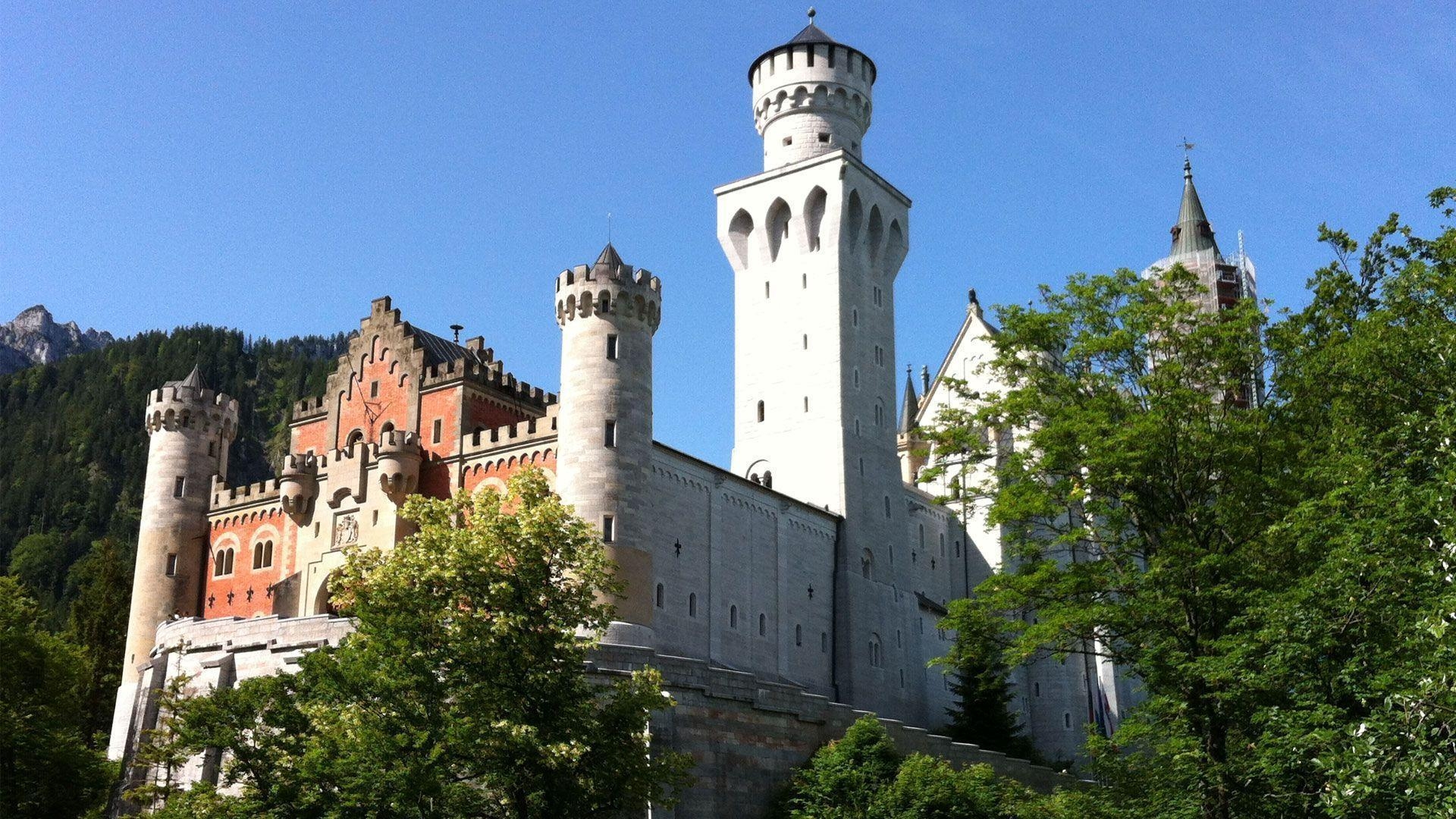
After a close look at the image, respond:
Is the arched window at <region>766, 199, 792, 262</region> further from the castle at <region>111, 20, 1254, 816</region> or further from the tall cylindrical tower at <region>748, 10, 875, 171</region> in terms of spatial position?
the tall cylindrical tower at <region>748, 10, 875, 171</region>

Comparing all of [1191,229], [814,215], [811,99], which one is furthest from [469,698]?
[1191,229]

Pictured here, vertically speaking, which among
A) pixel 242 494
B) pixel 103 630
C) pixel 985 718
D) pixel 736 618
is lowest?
pixel 985 718

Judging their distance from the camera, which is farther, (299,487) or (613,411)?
(299,487)

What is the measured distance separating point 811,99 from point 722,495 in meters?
20.4

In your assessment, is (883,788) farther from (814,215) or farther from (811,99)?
(811,99)

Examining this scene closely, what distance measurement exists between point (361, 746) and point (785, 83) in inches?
1650

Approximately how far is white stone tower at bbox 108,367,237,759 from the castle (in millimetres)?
88

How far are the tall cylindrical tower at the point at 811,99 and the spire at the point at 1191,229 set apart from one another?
28.4 metres

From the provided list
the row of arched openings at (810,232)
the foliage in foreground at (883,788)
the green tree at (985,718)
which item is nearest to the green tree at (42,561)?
the row of arched openings at (810,232)

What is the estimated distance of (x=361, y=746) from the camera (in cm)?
2952

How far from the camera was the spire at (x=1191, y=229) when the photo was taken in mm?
85688

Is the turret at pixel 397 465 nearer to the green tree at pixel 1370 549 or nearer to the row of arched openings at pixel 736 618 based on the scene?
the row of arched openings at pixel 736 618

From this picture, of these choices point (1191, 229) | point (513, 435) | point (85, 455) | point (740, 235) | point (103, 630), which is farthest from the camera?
point (85, 455)

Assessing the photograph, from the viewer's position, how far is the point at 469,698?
29750mm
